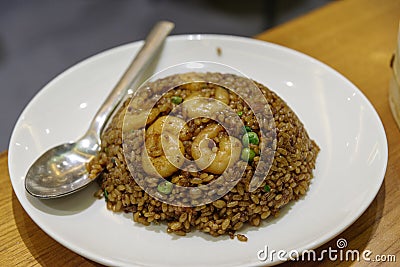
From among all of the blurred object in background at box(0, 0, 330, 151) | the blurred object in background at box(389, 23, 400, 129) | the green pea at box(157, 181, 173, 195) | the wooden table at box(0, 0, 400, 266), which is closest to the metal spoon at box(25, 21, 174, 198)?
the wooden table at box(0, 0, 400, 266)

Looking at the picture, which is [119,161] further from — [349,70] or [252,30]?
[252,30]

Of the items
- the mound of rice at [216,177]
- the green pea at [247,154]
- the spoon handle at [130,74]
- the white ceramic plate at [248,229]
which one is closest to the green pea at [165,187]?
the mound of rice at [216,177]

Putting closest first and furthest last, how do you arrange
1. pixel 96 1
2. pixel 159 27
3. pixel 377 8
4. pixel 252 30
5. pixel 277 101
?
pixel 277 101, pixel 159 27, pixel 377 8, pixel 252 30, pixel 96 1

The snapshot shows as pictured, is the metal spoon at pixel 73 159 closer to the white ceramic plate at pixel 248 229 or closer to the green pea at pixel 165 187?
the white ceramic plate at pixel 248 229

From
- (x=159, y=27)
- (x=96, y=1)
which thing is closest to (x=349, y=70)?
(x=159, y=27)

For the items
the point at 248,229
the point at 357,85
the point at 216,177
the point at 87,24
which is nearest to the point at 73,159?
the point at 216,177

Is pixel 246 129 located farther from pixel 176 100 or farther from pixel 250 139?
pixel 176 100
